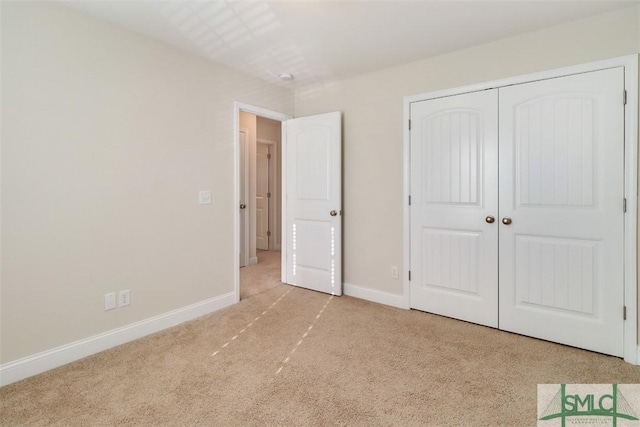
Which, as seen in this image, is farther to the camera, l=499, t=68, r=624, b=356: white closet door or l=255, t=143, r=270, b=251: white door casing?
l=255, t=143, r=270, b=251: white door casing

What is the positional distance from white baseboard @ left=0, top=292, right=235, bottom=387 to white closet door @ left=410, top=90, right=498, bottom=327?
2084 millimetres

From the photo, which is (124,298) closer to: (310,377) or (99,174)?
(99,174)

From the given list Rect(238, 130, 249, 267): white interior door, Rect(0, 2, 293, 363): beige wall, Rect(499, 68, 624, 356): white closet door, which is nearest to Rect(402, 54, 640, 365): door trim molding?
Rect(499, 68, 624, 356): white closet door

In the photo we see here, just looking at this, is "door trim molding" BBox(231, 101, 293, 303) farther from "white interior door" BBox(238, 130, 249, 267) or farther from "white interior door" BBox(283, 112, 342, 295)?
"white interior door" BBox(238, 130, 249, 267)

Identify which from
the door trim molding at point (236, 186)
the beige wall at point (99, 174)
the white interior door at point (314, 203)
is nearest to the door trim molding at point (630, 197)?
the white interior door at point (314, 203)

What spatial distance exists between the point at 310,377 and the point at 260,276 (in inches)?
102

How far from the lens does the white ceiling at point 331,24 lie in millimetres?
2186

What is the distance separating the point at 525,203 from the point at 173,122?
9.83ft

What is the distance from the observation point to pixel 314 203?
3.76 metres

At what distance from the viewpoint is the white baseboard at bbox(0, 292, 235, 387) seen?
2012 millimetres

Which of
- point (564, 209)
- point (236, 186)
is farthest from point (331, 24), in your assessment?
point (564, 209)

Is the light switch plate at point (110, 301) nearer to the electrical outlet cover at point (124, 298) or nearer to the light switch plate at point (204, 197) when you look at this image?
the electrical outlet cover at point (124, 298)

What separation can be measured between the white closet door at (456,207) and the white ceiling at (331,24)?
0.53 metres

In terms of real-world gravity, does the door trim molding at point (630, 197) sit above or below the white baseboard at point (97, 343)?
above
